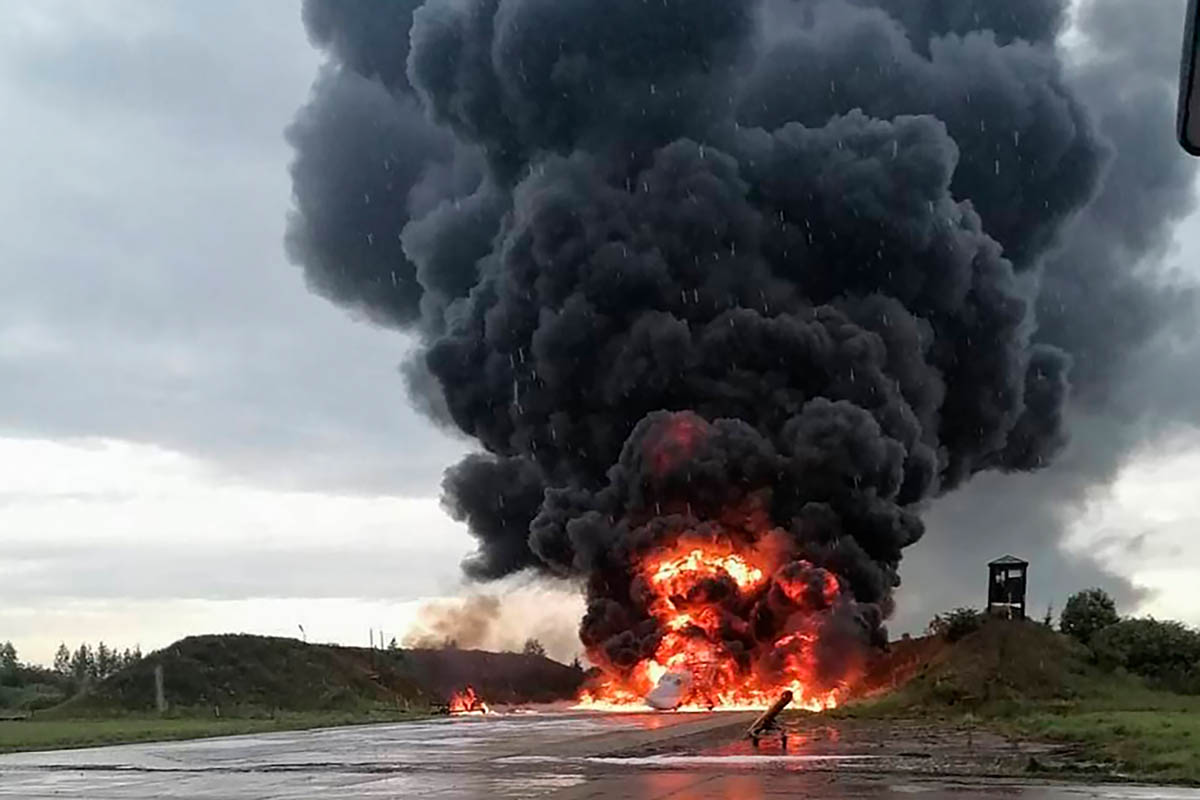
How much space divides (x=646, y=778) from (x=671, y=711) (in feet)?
139

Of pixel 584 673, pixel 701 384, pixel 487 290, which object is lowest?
pixel 584 673

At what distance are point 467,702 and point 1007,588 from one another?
3553 centimetres

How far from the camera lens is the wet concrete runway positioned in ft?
74.6

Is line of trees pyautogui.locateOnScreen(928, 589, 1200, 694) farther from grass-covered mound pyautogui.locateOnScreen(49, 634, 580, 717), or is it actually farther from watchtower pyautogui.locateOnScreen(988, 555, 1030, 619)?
grass-covered mound pyautogui.locateOnScreen(49, 634, 580, 717)

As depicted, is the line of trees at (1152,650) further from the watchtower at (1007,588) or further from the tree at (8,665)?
the tree at (8,665)

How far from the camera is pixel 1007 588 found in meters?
81.7

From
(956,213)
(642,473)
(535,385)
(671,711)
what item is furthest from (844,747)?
(956,213)

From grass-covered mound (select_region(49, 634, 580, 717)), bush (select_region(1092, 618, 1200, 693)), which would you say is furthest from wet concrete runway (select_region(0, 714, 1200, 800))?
grass-covered mound (select_region(49, 634, 580, 717))

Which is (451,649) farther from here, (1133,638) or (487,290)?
(1133,638)

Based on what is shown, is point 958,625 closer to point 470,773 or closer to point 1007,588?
point 1007,588

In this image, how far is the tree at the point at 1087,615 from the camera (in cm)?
8262

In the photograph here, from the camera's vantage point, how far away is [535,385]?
77.8m

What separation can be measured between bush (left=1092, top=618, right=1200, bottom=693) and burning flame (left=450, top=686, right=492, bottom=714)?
3609 cm

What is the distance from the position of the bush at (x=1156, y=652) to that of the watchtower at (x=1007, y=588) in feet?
16.8
